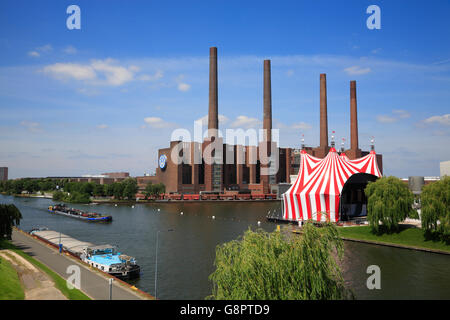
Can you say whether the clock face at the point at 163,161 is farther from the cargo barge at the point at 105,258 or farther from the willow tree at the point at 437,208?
the willow tree at the point at 437,208

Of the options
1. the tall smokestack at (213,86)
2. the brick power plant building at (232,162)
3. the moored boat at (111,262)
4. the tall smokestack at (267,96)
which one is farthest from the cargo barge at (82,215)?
the tall smokestack at (267,96)

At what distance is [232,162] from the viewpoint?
465 feet

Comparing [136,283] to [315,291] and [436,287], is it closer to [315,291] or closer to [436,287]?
[315,291]

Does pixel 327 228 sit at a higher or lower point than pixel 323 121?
lower

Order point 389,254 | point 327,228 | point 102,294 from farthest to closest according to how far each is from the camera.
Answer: point 389,254, point 102,294, point 327,228

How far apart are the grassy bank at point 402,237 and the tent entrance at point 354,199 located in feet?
34.0

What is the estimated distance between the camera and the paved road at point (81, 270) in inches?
822

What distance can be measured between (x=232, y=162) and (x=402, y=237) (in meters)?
102

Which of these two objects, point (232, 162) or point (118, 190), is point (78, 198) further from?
point (232, 162)

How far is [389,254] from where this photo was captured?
1439 inches

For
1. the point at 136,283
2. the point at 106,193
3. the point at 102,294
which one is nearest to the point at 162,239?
the point at 136,283

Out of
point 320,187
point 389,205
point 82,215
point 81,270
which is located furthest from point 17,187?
point 389,205
